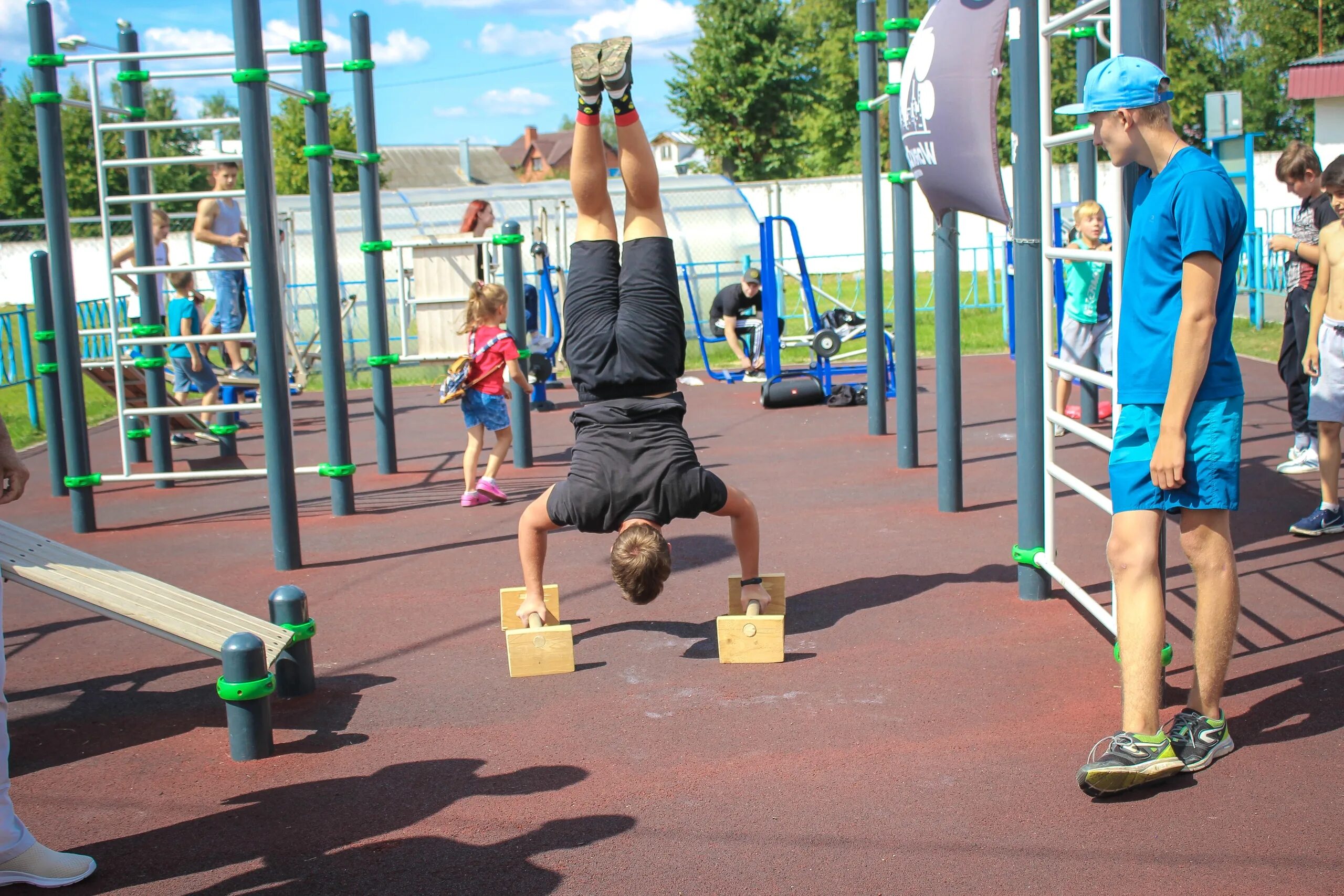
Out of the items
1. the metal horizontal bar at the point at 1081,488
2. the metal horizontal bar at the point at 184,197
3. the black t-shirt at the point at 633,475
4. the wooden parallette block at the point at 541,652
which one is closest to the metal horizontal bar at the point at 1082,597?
the metal horizontal bar at the point at 1081,488

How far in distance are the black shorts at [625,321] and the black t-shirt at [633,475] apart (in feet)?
0.34

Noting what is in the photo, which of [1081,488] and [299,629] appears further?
[1081,488]

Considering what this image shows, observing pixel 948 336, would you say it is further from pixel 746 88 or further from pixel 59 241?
pixel 746 88

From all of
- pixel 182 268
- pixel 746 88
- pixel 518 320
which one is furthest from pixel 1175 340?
pixel 746 88

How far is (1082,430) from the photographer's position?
496cm

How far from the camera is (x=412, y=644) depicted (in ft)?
17.9

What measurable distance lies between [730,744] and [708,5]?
42.8 meters

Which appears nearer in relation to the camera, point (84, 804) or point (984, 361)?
point (84, 804)

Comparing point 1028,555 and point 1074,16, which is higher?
point 1074,16

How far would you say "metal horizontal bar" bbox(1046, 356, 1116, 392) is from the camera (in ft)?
14.6

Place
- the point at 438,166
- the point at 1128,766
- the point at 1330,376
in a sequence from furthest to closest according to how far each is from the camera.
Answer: the point at 438,166
the point at 1330,376
the point at 1128,766

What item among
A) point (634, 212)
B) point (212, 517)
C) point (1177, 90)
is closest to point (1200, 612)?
point (634, 212)

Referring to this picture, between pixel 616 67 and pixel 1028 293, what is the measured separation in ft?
6.48

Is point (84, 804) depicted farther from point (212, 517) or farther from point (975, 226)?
point (975, 226)
